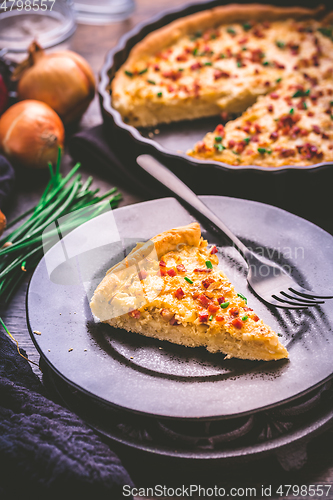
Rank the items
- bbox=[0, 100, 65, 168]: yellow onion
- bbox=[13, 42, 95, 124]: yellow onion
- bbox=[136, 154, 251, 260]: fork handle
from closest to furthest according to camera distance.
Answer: bbox=[136, 154, 251, 260]: fork handle
bbox=[0, 100, 65, 168]: yellow onion
bbox=[13, 42, 95, 124]: yellow onion

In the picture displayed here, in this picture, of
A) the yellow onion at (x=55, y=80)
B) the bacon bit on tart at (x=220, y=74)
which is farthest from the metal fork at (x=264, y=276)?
the bacon bit on tart at (x=220, y=74)

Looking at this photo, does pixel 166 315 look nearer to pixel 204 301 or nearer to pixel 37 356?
pixel 204 301

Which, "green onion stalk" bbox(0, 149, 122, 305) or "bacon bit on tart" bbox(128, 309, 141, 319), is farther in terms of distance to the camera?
"green onion stalk" bbox(0, 149, 122, 305)

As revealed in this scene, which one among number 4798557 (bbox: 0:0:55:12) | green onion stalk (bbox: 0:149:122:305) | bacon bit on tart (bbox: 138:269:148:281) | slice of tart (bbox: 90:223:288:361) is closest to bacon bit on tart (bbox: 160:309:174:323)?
slice of tart (bbox: 90:223:288:361)

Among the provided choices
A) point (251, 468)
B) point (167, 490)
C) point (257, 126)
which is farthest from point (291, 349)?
point (257, 126)

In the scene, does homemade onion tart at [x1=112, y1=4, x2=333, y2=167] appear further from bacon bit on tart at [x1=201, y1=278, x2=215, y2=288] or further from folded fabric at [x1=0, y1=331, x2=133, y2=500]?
folded fabric at [x1=0, y1=331, x2=133, y2=500]
